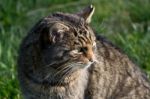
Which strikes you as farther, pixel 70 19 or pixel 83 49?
pixel 70 19

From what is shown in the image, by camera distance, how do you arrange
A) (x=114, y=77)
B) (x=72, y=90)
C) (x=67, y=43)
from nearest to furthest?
(x=67, y=43), (x=72, y=90), (x=114, y=77)

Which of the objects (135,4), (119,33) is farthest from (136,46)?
(135,4)

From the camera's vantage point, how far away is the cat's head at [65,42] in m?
6.20

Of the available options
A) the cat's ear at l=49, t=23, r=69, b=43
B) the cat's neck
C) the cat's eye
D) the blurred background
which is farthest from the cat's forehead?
the blurred background

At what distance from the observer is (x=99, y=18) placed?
9.98 meters

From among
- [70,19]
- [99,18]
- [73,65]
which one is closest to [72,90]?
[73,65]

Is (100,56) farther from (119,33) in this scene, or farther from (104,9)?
(104,9)

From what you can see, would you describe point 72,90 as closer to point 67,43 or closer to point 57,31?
point 67,43

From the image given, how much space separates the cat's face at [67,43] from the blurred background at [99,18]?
250 cm

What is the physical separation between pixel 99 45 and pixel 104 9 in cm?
333

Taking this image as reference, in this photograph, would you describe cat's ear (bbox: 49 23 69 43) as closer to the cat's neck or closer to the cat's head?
the cat's head

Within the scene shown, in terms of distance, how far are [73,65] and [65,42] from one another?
24 centimetres

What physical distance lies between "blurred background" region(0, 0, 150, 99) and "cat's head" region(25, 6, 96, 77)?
2.49 m

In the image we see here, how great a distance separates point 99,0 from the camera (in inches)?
412
